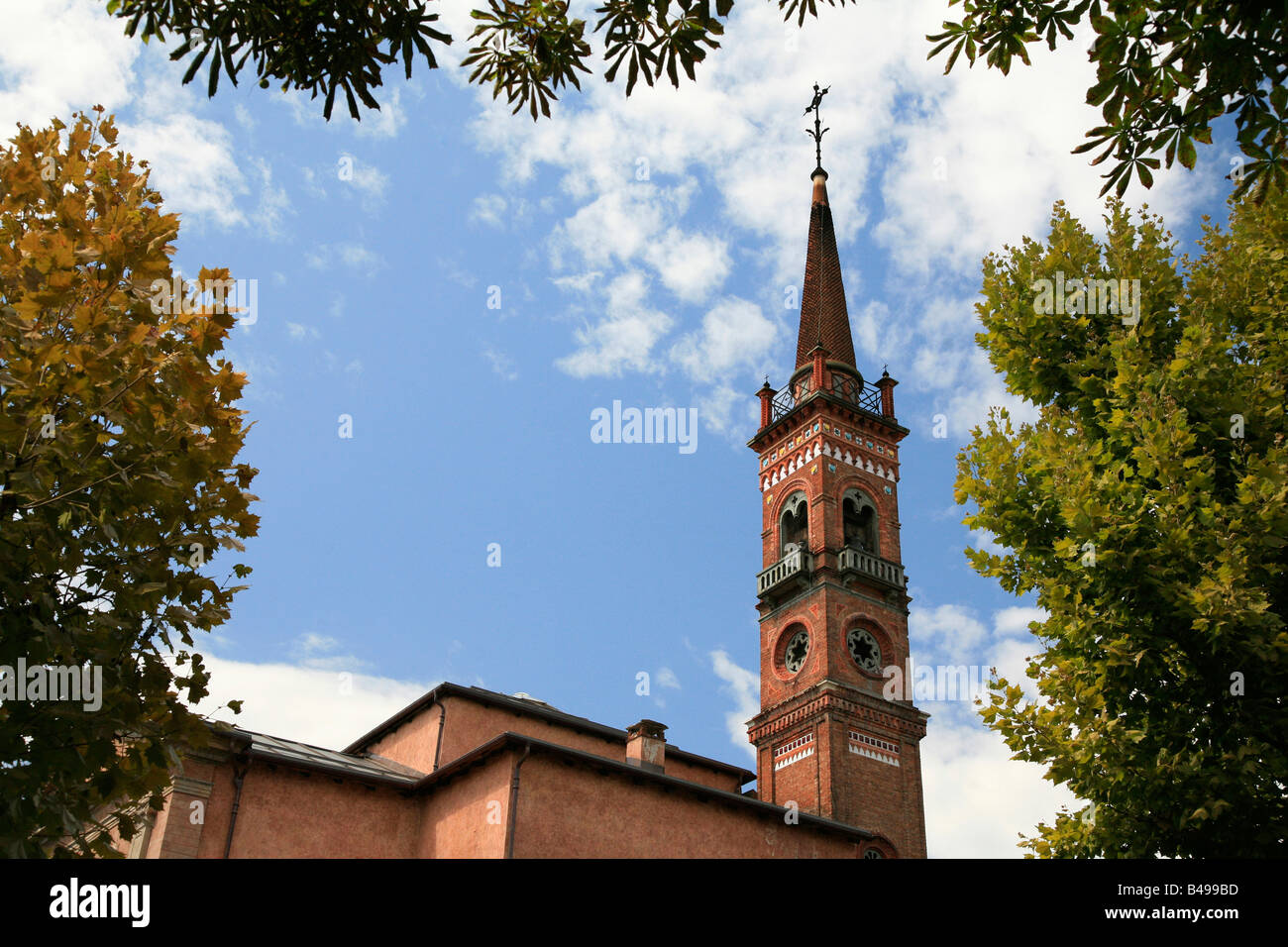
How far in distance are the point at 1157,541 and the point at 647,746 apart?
18075 millimetres

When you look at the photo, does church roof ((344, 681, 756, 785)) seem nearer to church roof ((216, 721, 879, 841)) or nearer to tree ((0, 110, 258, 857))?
church roof ((216, 721, 879, 841))

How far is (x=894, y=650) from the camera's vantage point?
35.1 metres

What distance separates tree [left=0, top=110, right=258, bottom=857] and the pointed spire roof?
36.3m

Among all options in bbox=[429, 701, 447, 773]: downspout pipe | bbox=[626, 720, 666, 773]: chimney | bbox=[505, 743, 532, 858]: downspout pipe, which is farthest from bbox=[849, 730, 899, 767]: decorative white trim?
bbox=[505, 743, 532, 858]: downspout pipe

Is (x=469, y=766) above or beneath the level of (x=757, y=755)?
beneath

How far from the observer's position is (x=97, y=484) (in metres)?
5.31

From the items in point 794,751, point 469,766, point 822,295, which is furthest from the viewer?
point 822,295

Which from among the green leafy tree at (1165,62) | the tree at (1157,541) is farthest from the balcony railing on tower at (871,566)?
the green leafy tree at (1165,62)

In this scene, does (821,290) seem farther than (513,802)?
Yes

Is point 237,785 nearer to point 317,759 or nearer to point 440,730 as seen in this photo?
point 317,759

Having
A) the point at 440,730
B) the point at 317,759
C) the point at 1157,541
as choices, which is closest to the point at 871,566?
the point at 440,730

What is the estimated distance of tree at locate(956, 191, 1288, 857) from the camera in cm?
836
